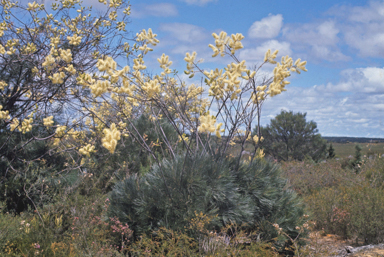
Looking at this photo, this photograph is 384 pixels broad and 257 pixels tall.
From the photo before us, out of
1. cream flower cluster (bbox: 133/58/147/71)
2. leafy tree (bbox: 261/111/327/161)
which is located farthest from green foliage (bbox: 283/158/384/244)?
leafy tree (bbox: 261/111/327/161)

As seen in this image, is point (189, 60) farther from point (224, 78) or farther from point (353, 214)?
point (353, 214)

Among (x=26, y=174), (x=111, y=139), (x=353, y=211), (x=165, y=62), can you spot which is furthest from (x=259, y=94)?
(x=26, y=174)

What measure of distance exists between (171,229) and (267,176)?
1515mm

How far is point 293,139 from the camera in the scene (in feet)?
45.9

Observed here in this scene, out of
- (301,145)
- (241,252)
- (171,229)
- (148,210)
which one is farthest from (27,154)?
(301,145)

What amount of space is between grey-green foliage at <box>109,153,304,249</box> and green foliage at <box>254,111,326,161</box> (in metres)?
10.1

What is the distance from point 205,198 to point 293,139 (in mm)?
11710

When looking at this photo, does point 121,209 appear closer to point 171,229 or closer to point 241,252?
point 171,229

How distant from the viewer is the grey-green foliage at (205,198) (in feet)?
10.9

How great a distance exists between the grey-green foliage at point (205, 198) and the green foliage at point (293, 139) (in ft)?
33.1

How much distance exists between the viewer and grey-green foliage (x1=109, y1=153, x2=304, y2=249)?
333 cm

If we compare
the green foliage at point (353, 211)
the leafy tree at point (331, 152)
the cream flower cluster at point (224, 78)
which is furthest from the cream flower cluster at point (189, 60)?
the leafy tree at point (331, 152)

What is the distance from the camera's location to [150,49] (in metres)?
3.86

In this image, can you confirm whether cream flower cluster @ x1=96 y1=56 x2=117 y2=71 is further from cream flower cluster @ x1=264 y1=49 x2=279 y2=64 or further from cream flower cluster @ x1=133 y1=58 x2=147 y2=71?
cream flower cluster @ x1=264 y1=49 x2=279 y2=64
